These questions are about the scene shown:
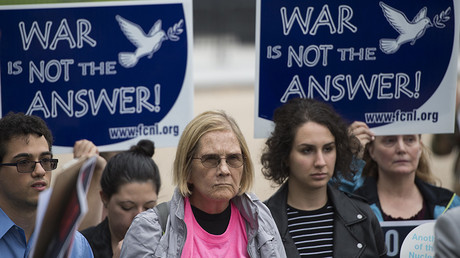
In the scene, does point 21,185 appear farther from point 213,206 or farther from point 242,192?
point 242,192

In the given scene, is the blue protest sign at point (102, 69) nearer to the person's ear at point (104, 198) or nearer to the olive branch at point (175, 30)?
the olive branch at point (175, 30)

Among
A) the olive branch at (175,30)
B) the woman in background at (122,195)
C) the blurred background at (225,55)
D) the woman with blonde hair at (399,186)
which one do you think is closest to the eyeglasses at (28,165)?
the woman in background at (122,195)

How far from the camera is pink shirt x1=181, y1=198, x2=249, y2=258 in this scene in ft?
10.5

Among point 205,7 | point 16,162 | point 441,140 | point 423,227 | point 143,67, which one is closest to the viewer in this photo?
point 16,162

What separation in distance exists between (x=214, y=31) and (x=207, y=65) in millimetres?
862

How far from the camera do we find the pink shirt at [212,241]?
3.20 m

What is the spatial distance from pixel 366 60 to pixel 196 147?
5.80 ft

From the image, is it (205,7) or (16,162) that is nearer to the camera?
(16,162)

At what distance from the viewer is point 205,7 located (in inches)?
651

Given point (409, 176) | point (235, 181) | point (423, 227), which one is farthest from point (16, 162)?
point (409, 176)

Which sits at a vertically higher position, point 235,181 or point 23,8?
point 23,8

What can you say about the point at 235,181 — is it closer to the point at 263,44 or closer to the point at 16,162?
the point at 16,162

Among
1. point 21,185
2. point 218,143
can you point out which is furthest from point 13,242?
point 218,143

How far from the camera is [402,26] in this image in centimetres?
471
